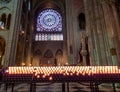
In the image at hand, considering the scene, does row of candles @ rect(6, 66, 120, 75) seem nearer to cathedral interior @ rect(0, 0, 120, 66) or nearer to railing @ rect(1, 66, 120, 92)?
railing @ rect(1, 66, 120, 92)

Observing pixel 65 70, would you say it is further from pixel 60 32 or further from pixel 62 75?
pixel 60 32

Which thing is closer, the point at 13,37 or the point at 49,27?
the point at 13,37

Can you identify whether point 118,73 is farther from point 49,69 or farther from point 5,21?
point 5,21

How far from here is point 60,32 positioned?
30.7m

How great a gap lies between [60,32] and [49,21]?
4.02 m

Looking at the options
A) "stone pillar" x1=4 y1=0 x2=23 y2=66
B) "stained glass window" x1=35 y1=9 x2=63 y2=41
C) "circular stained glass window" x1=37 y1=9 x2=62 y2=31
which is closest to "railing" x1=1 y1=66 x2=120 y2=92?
"stone pillar" x1=4 y1=0 x2=23 y2=66

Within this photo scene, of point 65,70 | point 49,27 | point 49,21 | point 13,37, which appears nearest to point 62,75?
point 65,70

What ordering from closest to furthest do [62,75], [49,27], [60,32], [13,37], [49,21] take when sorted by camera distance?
[62,75] → [13,37] → [60,32] → [49,27] → [49,21]

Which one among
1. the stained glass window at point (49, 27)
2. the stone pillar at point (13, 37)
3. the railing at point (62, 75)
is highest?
the stained glass window at point (49, 27)

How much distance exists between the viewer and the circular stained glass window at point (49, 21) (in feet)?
102

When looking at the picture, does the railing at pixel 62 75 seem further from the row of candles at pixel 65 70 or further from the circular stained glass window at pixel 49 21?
the circular stained glass window at pixel 49 21

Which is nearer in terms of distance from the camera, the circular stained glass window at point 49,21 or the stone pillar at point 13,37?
the stone pillar at point 13,37

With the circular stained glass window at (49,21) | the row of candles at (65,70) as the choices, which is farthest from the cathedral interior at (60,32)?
the row of candles at (65,70)

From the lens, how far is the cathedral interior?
8.46 m
